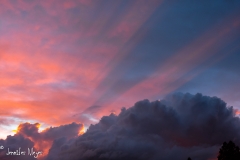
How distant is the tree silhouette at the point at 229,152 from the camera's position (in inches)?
7461

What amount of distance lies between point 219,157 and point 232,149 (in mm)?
7575

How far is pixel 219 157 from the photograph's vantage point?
636 feet

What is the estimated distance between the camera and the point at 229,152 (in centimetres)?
19050

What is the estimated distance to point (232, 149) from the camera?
626 ft

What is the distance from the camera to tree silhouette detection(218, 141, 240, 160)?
190 m
